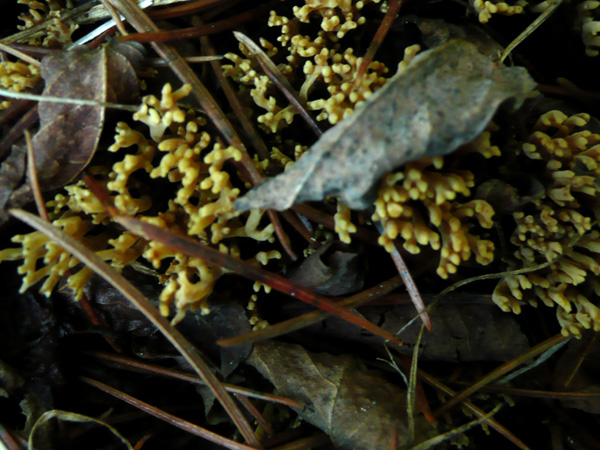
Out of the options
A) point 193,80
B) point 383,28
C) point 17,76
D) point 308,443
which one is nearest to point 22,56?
point 17,76

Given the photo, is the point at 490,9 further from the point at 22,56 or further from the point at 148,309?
the point at 22,56

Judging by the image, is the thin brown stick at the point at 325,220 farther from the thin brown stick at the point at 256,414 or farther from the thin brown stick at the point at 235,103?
the thin brown stick at the point at 256,414

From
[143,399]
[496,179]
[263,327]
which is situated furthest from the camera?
[143,399]

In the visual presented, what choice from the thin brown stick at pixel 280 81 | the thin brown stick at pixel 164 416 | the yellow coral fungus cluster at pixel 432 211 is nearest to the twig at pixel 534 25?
the yellow coral fungus cluster at pixel 432 211

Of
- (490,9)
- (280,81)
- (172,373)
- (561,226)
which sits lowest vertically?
(561,226)

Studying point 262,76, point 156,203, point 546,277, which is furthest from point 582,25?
point 156,203

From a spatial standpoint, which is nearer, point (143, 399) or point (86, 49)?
point (86, 49)

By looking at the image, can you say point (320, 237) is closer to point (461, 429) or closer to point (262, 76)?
point (262, 76)

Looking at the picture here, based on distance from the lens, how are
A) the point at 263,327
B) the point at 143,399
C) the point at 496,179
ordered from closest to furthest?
the point at 496,179
the point at 263,327
the point at 143,399
